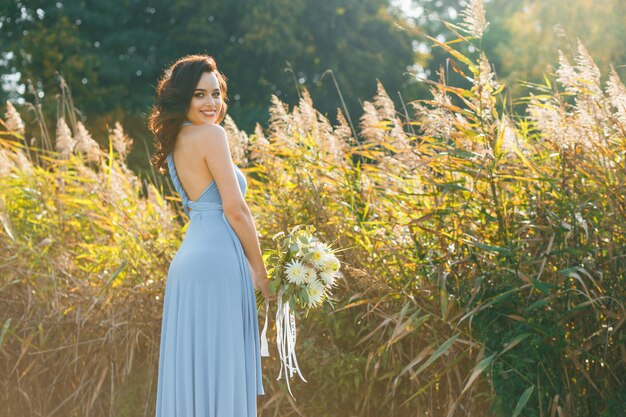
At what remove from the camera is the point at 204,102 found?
3408 millimetres

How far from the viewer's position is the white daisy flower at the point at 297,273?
125 inches

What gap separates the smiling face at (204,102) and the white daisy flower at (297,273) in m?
0.72

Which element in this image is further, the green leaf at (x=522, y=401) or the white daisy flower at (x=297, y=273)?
the green leaf at (x=522, y=401)

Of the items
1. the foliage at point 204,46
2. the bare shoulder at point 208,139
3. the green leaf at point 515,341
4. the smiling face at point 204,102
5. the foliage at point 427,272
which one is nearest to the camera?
the bare shoulder at point 208,139

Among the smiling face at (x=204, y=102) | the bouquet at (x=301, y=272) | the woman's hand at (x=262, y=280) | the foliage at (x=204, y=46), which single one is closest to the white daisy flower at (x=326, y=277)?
the bouquet at (x=301, y=272)

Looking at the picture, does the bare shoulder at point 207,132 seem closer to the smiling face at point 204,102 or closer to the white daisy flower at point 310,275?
the smiling face at point 204,102

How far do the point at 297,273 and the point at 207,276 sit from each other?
358 mm

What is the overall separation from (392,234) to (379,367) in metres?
0.67

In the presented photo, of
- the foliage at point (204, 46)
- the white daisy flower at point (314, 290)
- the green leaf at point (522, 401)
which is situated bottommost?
the green leaf at point (522, 401)

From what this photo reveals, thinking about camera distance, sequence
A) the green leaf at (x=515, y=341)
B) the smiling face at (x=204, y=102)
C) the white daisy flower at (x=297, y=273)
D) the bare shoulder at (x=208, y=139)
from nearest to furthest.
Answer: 1. the white daisy flower at (x=297, y=273)
2. the bare shoulder at (x=208, y=139)
3. the smiling face at (x=204, y=102)
4. the green leaf at (x=515, y=341)

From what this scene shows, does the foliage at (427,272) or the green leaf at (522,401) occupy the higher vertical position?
the foliage at (427,272)

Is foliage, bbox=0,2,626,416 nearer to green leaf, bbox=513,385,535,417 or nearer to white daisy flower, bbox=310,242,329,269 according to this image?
green leaf, bbox=513,385,535,417

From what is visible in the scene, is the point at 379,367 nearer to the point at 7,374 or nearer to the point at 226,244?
the point at 226,244

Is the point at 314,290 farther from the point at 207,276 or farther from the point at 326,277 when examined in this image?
the point at 207,276
